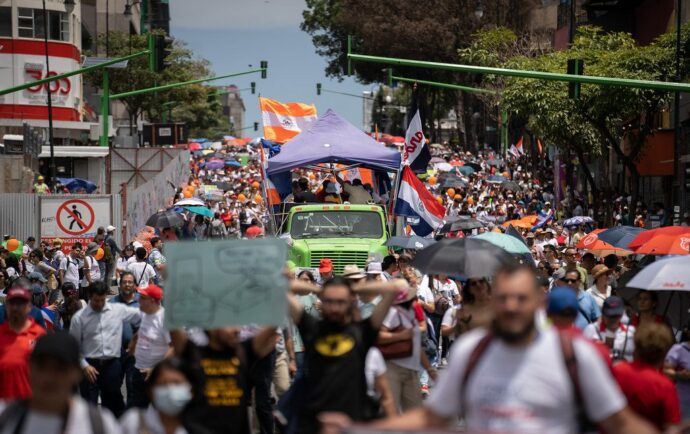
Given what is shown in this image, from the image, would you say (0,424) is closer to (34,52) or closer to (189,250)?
(189,250)

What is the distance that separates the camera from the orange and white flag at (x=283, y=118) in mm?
34594

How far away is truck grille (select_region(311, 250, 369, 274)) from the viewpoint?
21.1m

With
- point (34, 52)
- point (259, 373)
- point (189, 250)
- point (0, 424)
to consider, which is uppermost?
point (34, 52)

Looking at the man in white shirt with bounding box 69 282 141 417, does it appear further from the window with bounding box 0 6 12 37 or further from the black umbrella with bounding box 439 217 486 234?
the window with bounding box 0 6 12 37

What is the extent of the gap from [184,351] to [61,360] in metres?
1.82

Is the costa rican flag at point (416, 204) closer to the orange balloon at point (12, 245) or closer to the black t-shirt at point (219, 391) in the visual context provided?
the orange balloon at point (12, 245)

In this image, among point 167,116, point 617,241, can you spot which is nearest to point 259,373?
point 617,241

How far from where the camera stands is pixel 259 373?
37.9 feet

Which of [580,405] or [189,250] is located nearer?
[580,405]

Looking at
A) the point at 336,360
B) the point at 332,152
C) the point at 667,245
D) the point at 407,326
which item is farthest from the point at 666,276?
the point at 332,152

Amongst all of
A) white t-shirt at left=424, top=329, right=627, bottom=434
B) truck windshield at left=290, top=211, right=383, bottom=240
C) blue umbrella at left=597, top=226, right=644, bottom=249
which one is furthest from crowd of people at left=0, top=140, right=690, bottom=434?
truck windshield at left=290, top=211, right=383, bottom=240

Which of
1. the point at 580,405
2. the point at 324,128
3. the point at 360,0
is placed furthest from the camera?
the point at 360,0

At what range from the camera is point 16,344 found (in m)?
9.78

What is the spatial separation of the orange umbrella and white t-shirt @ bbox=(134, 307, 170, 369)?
22.4 ft
